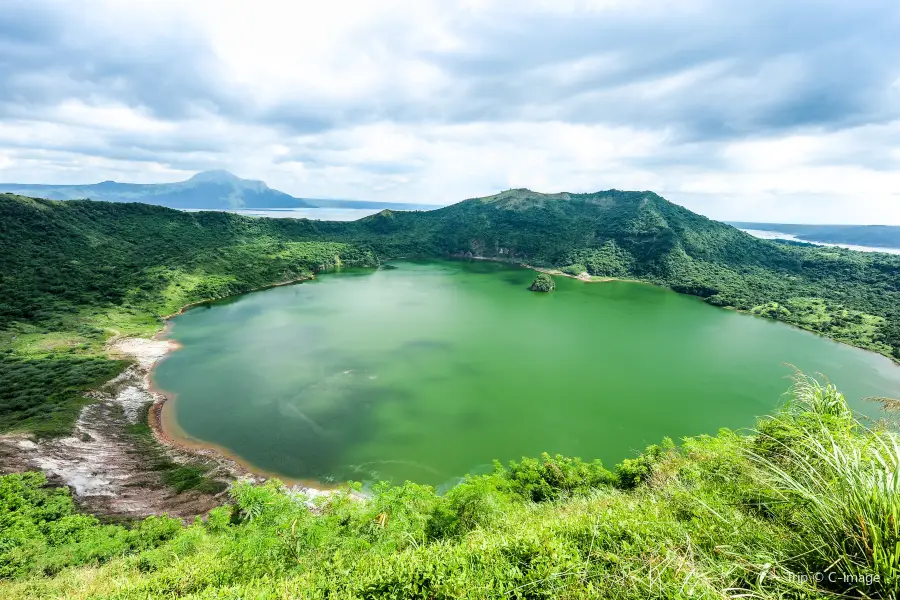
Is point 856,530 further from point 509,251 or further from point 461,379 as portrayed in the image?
point 509,251

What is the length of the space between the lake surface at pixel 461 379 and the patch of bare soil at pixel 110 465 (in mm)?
2716

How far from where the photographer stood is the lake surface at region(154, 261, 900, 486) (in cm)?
2286

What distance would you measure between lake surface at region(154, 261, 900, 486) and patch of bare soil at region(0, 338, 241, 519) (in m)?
2.72

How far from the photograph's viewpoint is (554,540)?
22.3 ft

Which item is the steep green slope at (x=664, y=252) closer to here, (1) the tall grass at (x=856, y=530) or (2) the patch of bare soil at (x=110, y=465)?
(1) the tall grass at (x=856, y=530)

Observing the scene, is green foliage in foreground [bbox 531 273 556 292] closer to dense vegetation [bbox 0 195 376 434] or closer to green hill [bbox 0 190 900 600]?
green hill [bbox 0 190 900 600]

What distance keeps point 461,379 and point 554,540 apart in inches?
979

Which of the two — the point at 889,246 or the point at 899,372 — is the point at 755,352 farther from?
the point at 889,246

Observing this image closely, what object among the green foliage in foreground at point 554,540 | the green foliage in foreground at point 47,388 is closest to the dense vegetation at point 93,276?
the green foliage in foreground at point 47,388

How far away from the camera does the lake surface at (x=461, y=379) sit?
75.0 ft

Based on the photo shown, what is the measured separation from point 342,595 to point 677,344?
4694 centimetres

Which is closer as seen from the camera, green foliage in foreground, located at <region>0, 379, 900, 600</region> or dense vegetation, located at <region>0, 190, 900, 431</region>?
green foliage in foreground, located at <region>0, 379, 900, 600</region>

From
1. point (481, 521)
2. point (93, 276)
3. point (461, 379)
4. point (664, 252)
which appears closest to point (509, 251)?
point (664, 252)

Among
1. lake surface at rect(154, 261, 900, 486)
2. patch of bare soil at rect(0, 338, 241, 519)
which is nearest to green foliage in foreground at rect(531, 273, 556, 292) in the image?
lake surface at rect(154, 261, 900, 486)
